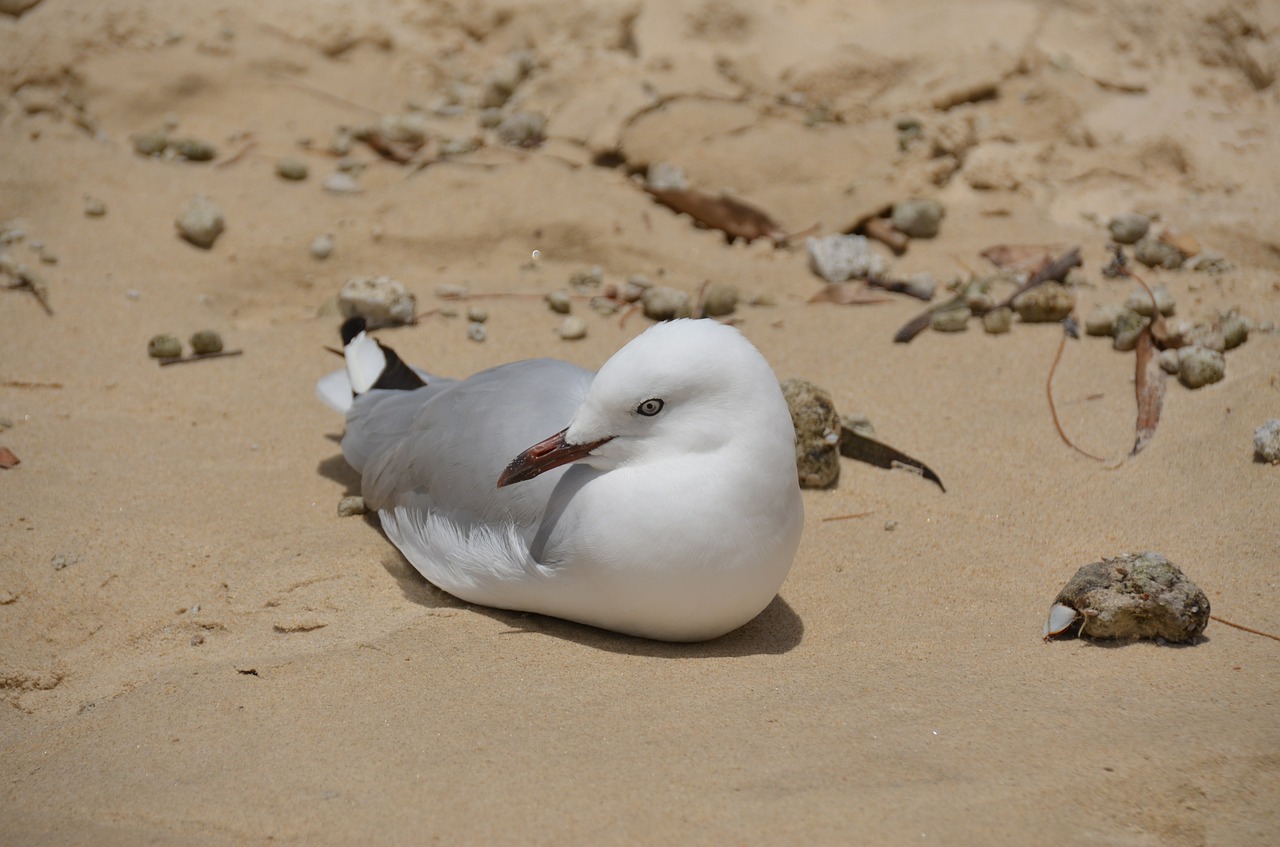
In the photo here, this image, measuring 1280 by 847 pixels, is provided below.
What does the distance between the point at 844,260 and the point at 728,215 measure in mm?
709

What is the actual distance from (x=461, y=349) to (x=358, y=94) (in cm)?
263

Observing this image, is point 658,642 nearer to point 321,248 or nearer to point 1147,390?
point 1147,390

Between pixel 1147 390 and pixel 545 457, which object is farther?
pixel 1147 390

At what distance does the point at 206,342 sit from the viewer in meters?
4.94

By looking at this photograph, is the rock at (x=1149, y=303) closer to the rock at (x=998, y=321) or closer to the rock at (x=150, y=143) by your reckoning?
the rock at (x=998, y=321)

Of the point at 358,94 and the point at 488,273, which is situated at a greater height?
the point at 358,94

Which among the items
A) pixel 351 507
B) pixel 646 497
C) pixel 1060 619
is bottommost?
Result: pixel 351 507

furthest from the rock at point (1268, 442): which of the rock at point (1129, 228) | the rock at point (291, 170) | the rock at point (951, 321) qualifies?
the rock at point (291, 170)

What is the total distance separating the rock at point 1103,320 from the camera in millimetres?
4902

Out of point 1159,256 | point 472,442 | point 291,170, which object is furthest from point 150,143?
point 1159,256

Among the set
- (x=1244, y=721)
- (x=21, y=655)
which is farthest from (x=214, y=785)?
→ (x=1244, y=721)

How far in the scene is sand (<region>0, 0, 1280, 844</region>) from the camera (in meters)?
2.59

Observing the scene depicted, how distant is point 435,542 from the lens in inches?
138

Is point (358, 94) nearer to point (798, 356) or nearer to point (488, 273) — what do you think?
point (488, 273)
